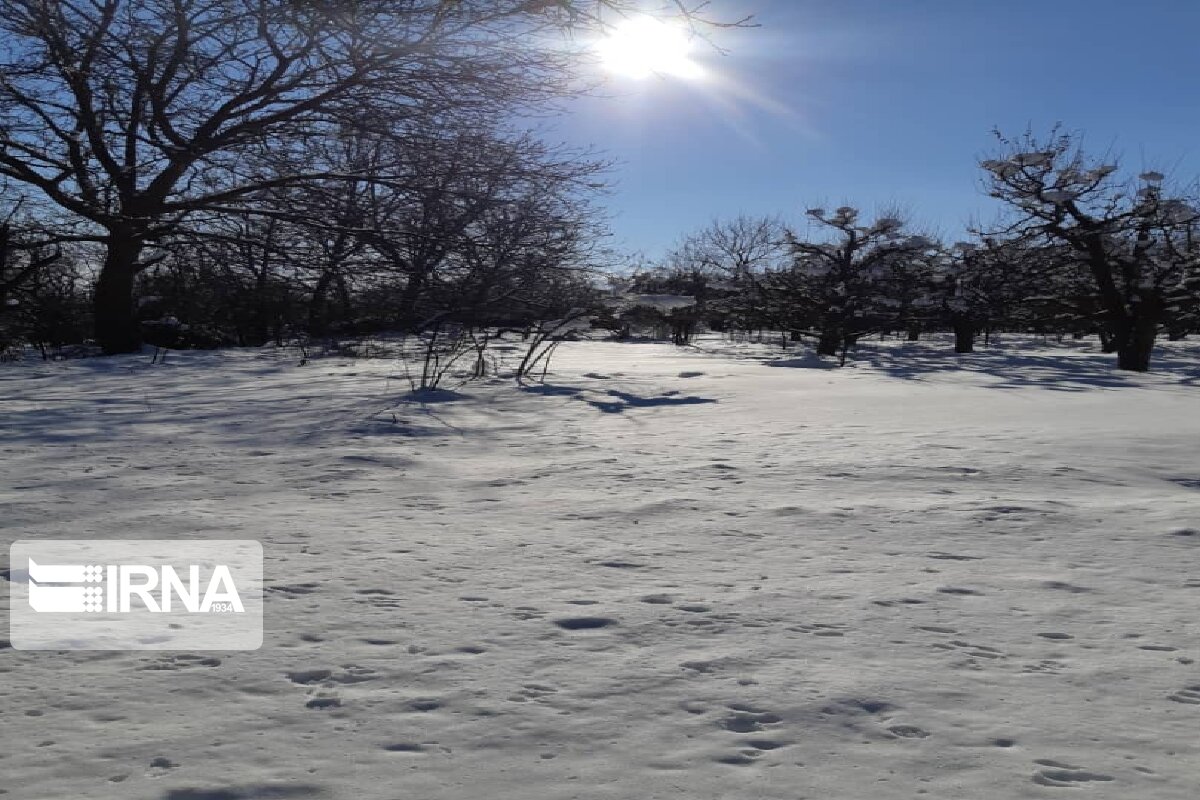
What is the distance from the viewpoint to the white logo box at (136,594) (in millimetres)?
1779

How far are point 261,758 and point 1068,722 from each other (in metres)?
1.41

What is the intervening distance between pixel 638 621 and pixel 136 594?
1.27 metres

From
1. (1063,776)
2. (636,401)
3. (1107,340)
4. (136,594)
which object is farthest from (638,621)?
(1107,340)

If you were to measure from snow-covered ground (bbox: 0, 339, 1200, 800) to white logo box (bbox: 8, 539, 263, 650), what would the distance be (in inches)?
2.9

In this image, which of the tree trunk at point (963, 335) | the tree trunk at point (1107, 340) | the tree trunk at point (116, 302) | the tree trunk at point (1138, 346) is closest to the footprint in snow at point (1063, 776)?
the tree trunk at point (116, 302)

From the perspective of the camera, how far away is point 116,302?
1069 cm

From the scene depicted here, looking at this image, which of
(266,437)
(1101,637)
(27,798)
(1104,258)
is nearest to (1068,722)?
(1101,637)

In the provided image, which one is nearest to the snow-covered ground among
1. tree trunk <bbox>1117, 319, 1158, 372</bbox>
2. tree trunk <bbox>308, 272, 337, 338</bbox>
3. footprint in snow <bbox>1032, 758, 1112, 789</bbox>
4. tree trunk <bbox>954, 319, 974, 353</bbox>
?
footprint in snow <bbox>1032, 758, 1112, 789</bbox>

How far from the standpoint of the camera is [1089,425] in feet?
16.4

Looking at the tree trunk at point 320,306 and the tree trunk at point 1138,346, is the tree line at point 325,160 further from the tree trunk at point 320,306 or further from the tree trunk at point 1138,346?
the tree trunk at point 1138,346

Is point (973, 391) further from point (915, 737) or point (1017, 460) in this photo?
point (915, 737)

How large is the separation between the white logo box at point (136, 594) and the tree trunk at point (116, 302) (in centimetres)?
956

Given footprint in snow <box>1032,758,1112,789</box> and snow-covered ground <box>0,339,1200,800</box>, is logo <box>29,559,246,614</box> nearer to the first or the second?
snow-covered ground <box>0,339,1200,800</box>

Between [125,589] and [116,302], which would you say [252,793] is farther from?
[116,302]
